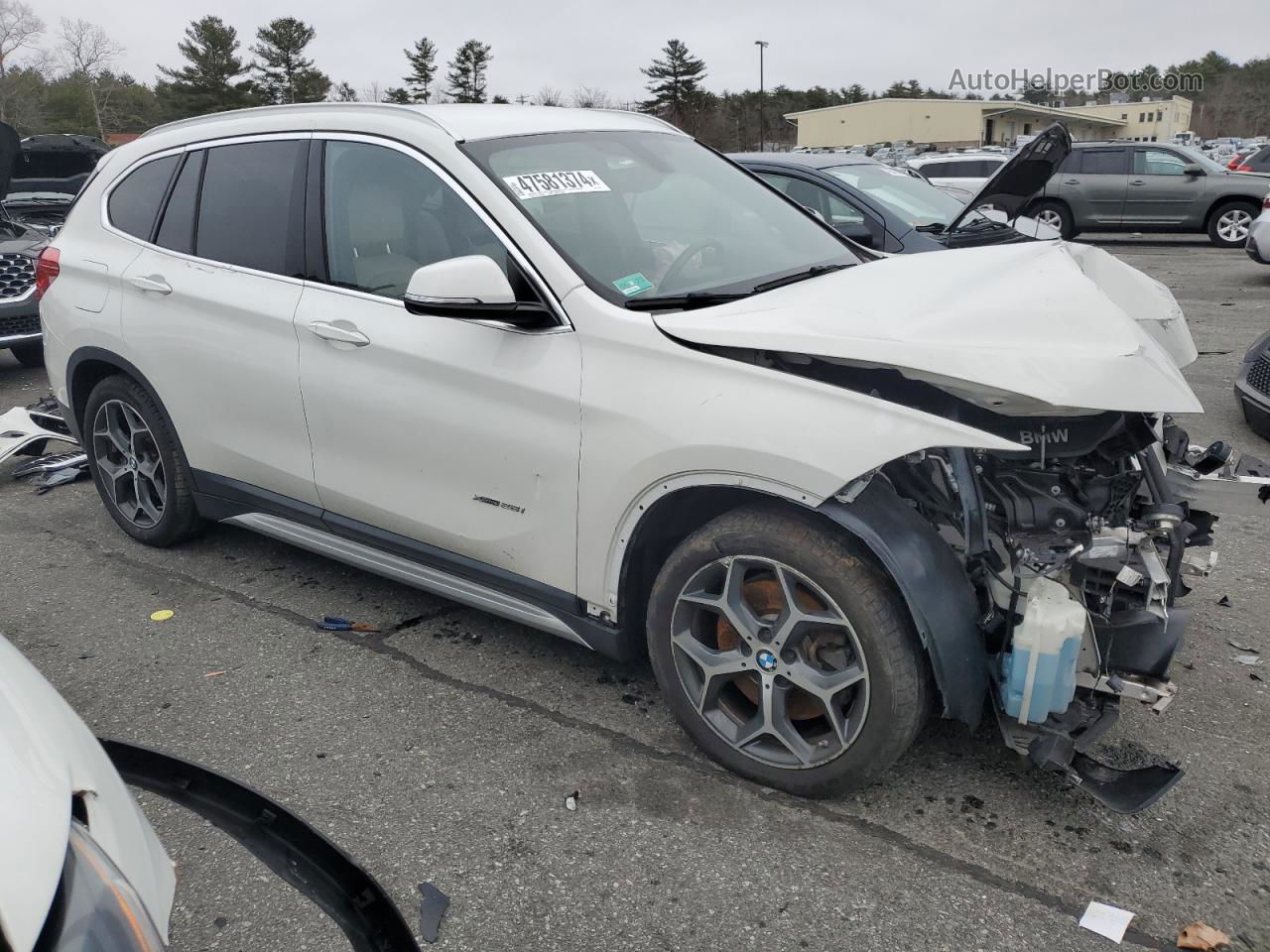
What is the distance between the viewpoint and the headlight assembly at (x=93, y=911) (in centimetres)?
117

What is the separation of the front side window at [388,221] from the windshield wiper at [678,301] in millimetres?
446

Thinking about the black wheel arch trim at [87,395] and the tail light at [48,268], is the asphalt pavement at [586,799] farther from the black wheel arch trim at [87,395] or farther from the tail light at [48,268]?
the tail light at [48,268]

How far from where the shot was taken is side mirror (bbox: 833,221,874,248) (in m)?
7.48

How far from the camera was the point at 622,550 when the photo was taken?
114 inches

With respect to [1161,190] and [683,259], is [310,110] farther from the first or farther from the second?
[1161,190]

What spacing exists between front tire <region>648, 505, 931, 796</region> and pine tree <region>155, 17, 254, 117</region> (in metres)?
76.7

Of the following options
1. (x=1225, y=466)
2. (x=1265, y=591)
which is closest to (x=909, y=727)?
(x=1225, y=466)

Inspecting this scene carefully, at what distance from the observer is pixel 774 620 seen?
108 inches

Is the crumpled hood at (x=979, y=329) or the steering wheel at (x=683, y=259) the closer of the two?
the crumpled hood at (x=979, y=329)

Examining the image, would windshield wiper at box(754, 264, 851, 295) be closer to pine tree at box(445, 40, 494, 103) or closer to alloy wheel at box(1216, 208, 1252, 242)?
alloy wheel at box(1216, 208, 1252, 242)

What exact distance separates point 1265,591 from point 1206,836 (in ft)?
6.03

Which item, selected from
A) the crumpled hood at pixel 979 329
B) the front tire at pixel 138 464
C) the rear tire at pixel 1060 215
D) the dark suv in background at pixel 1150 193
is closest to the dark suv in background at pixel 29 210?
the front tire at pixel 138 464

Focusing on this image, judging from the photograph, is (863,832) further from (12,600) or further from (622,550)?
(12,600)

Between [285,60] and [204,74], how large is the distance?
6215mm
